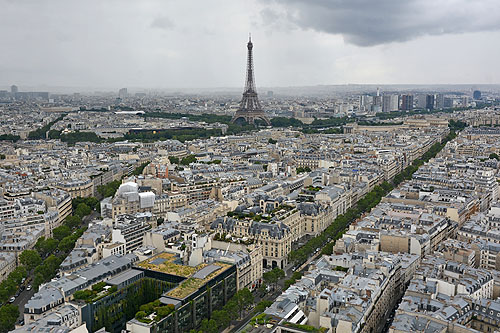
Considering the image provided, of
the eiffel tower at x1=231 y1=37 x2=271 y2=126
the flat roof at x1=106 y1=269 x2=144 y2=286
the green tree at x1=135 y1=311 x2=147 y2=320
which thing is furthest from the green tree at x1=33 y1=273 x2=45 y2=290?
the eiffel tower at x1=231 y1=37 x2=271 y2=126

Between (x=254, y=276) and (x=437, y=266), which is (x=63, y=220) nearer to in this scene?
(x=254, y=276)

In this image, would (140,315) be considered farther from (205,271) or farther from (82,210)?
(82,210)

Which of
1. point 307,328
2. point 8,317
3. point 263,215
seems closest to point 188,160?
point 263,215

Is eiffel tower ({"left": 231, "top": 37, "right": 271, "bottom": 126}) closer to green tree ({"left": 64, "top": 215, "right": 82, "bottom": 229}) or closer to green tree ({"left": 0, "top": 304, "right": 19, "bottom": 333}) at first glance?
green tree ({"left": 64, "top": 215, "right": 82, "bottom": 229})

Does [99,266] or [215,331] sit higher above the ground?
[99,266]

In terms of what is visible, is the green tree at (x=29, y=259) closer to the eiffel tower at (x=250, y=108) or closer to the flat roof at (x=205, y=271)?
the flat roof at (x=205, y=271)

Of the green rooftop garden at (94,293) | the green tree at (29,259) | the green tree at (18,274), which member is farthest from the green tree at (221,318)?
the green tree at (29,259)

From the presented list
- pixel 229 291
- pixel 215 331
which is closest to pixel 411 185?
pixel 229 291
